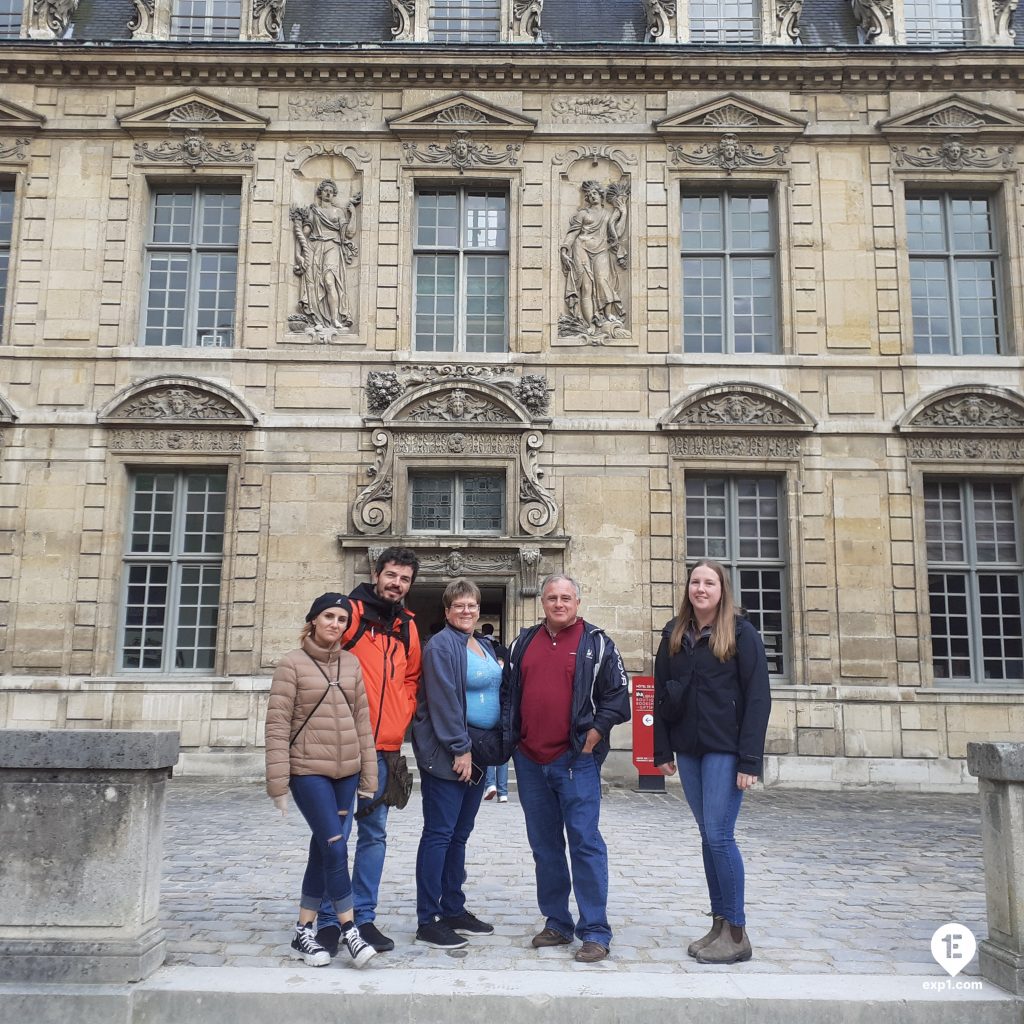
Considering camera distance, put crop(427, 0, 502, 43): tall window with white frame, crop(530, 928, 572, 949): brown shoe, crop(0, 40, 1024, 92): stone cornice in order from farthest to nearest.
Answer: crop(427, 0, 502, 43): tall window with white frame
crop(0, 40, 1024, 92): stone cornice
crop(530, 928, 572, 949): brown shoe

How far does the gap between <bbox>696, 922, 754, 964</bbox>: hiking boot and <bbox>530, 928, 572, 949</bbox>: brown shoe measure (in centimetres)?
71

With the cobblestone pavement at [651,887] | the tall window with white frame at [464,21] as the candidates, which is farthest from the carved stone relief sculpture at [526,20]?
the cobblestone pavement at [651,887]

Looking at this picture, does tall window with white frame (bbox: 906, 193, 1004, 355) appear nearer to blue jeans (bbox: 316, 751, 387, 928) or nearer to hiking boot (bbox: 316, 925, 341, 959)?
blue jeans (bbox: 316, 751, 387, 928)

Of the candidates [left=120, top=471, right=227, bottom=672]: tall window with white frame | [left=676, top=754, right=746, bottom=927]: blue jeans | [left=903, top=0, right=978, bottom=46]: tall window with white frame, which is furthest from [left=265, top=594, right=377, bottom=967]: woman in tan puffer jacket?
[left=903, top=0, right=978, bottom=46]: tall window with white frame

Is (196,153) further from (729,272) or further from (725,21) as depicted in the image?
(725,21)

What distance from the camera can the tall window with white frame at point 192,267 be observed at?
13.6 meters

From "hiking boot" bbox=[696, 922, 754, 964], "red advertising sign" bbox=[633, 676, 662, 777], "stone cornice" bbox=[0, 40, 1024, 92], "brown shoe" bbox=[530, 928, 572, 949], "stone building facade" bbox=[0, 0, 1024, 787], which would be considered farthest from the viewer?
"stone cornice" bbox=[0, 40, 1024, 92]

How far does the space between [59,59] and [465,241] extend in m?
6.23

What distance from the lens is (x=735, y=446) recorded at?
512 inches

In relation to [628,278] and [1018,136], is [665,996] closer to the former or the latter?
[628,278]

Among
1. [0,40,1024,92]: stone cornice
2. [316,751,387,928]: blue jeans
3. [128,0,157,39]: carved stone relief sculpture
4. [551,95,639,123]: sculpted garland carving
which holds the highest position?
[128,0,157,39]: carved stone relief sculpture

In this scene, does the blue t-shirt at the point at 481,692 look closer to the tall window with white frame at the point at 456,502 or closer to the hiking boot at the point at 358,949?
the hiking boot at the point at 358,949

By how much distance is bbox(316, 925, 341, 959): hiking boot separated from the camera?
4.81 metres

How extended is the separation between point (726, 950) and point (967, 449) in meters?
10.1
